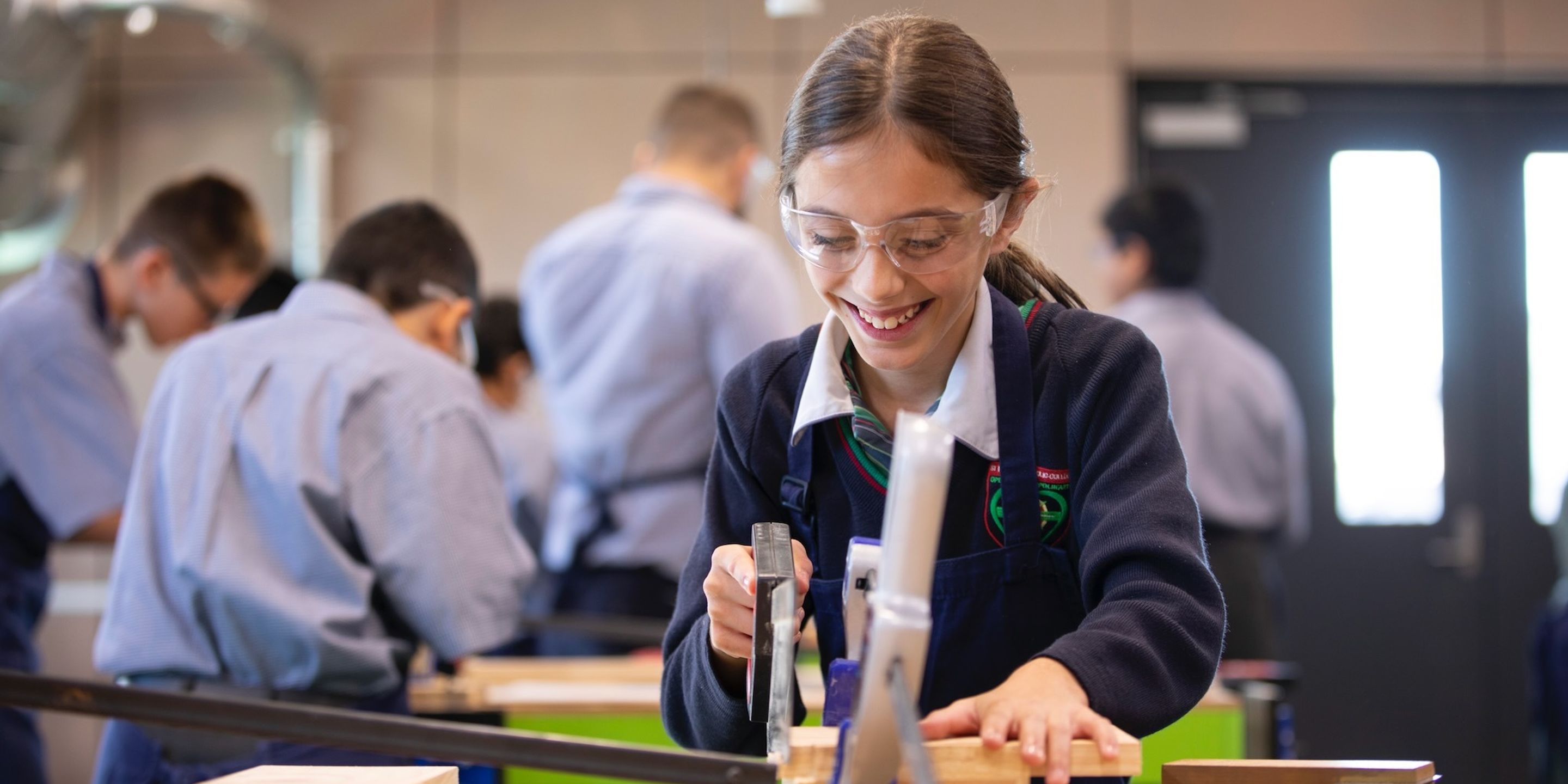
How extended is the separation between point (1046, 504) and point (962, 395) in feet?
0.34

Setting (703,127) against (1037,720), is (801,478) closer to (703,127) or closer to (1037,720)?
(1037,720)

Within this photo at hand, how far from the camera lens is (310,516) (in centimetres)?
173

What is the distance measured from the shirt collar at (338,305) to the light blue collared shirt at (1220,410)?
6.19ft

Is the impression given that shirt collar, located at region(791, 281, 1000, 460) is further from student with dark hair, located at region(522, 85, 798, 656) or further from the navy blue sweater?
student with dark hair, located at region(522, 85, 798, 656)

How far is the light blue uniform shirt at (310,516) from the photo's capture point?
1710 mm

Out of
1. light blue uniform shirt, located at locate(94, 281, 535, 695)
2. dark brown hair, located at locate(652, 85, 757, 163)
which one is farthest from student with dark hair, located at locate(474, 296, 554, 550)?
light blue uniform shirt, located at locate(94, 281, 535, 695)

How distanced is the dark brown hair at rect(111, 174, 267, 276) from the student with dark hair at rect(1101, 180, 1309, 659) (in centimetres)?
189

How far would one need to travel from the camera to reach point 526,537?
351cm

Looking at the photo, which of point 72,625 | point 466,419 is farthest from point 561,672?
point 72,625

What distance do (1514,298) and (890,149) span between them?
13.1 ft

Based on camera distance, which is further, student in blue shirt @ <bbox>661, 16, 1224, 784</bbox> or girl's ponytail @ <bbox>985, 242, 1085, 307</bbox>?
girl's ponytail @ <bbox>985, 242, 1085, 307</bbox>

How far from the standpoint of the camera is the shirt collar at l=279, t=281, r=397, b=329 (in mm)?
1859

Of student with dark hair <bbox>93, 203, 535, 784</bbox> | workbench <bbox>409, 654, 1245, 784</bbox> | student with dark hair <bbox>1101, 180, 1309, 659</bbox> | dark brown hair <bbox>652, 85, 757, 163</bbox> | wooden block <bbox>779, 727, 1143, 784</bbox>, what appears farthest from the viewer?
student with dark hair <bbox>1101, 180, 1309, 659</bbox>

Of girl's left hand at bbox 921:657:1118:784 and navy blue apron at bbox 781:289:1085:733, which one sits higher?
navy blue apron at bbox 781:289:1085:733
